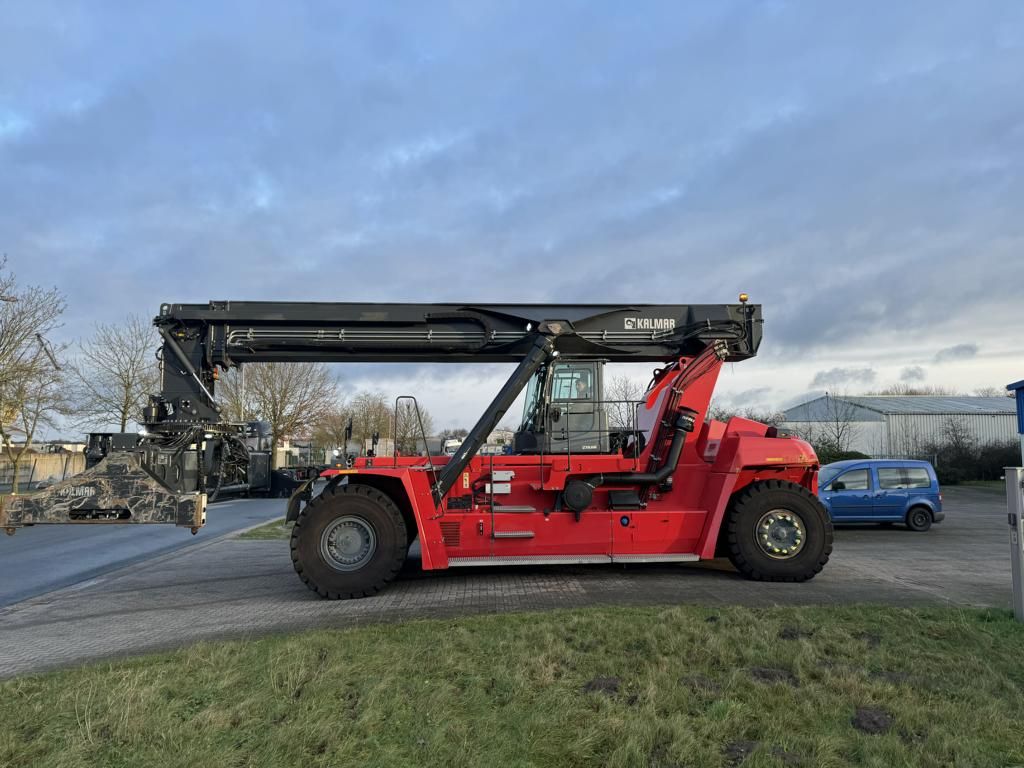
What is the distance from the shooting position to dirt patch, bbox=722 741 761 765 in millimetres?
3457

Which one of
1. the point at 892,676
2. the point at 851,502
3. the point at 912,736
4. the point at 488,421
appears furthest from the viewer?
the point at 851,502

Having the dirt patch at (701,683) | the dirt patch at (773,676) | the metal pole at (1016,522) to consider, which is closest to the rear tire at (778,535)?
the metal pole at (1016,522)

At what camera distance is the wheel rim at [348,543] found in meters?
7.89

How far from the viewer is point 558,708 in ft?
13.4

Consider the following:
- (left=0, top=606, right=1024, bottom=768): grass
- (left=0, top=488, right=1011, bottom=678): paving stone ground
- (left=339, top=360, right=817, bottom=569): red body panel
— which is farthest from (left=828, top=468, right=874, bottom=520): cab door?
(left=0, top=606, right=1024, bottom=768): grass

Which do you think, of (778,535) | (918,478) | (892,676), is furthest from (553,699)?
(918,478)

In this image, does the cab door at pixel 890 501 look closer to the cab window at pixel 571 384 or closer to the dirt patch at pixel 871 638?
the cab window at pixel 571 384

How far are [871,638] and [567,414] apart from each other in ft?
14.3

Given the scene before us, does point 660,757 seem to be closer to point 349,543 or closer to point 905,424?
point 349,543

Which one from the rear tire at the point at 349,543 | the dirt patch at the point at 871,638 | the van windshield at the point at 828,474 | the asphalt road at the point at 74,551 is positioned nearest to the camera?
the dirt patch at the point at 871,638

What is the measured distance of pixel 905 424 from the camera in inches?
1826

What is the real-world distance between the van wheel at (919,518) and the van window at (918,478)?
56cm

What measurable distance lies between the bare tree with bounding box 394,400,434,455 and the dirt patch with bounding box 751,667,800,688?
4.70 m

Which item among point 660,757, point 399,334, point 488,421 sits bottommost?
point 660,757
